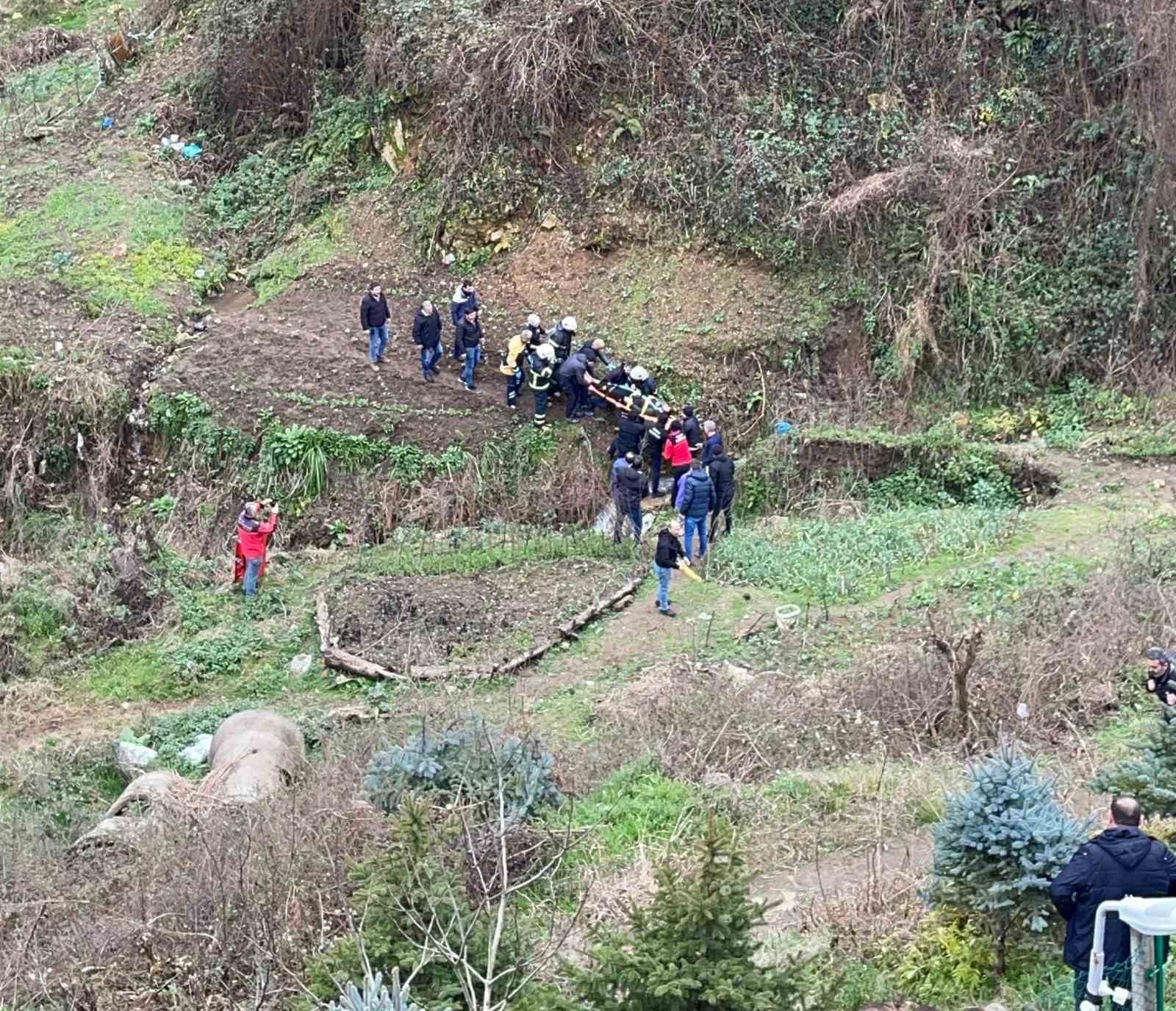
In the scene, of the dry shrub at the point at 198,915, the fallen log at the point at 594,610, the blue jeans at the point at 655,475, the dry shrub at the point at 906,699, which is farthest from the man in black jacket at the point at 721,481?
the dry shrub at the point at 198,915

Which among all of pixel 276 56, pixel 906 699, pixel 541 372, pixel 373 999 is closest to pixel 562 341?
pixel 541 372

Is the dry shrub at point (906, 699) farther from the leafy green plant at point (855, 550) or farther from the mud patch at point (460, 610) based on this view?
the mud patch at point (460, 610)

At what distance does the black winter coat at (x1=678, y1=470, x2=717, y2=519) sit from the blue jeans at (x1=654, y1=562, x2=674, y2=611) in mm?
854

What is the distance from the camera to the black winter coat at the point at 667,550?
14.7 meters

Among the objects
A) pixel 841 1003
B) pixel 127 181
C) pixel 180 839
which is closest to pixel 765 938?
pixel 841 1003

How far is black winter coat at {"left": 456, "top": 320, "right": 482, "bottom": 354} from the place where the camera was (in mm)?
19750

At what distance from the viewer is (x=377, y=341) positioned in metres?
20.5

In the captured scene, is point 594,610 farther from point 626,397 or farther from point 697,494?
point 626,397

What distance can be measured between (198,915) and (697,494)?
890 cm

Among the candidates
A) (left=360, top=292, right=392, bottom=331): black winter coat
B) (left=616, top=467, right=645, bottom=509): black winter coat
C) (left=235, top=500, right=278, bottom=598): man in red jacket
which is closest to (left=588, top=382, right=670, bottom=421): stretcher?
(left=616, top=467, right=645, bottom=509): black winter coat

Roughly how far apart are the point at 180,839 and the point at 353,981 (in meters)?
3.72

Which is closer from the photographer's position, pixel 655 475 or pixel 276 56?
pixel 655 475

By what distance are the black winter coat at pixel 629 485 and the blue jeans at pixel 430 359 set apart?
4.62m

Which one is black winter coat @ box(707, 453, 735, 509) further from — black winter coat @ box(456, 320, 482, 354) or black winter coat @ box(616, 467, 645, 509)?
black winter coat @ box(456, 320, 482, 354)
